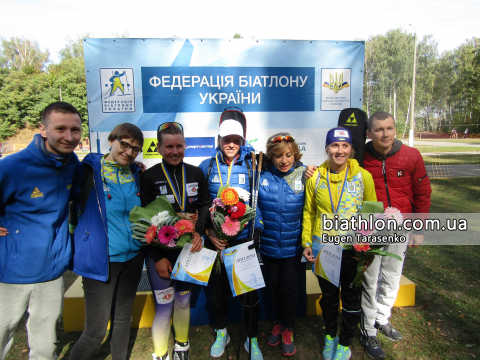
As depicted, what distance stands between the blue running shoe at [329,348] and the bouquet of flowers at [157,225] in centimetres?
167

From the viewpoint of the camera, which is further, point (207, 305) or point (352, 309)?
point (207, 305)

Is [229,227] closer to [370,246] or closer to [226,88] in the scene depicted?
[370,246]

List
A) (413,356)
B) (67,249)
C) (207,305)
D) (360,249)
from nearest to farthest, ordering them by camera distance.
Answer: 1. (67,249)
2. (360,249)
3. (413,356)
4. (207,305)

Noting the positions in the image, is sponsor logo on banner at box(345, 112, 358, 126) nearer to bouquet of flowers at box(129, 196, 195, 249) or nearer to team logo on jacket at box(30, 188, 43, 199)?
bouquet of flowers at box(129, 196, 195, 249)

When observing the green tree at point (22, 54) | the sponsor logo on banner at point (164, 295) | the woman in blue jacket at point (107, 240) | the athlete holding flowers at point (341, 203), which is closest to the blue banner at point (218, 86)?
the athlete holding flowers at point (341, 203)

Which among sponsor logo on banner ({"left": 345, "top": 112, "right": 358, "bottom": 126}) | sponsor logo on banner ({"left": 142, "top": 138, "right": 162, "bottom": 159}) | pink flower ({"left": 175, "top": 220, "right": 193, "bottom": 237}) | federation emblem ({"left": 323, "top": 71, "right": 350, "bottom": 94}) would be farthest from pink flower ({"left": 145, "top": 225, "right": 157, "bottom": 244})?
federation emblem ({"left": 323, "top": 71, "right": 350, "bottom": 94})

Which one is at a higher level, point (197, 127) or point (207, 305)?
point (197, 127)

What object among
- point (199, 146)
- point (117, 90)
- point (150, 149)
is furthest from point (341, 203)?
point (117, 90)

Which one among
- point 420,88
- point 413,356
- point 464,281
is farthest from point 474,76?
point 413,356

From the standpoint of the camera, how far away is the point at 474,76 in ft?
105

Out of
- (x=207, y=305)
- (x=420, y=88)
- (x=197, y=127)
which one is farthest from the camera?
(x=420, y=88)

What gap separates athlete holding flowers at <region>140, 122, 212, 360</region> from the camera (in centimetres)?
227

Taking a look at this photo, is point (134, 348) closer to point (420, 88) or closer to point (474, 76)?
point (474, 76)

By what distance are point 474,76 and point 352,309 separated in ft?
136
